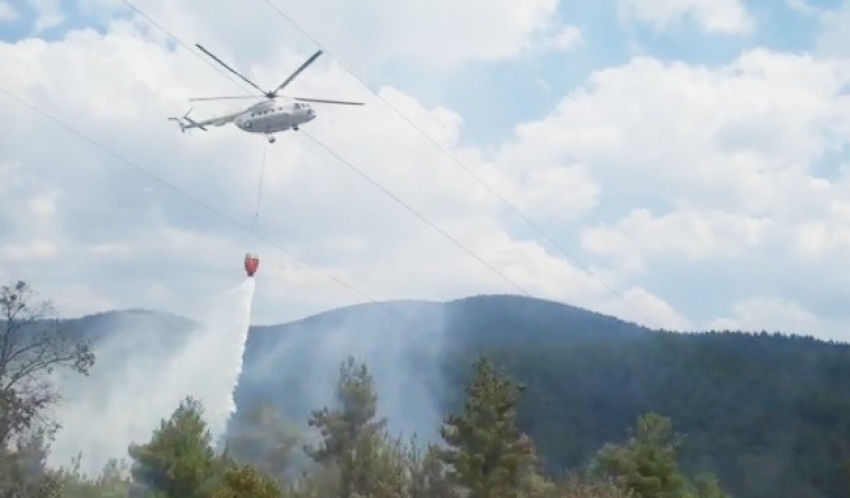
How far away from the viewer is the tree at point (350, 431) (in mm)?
45875

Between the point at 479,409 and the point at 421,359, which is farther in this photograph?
the point at 421,359

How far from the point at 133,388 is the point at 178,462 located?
90347 mm

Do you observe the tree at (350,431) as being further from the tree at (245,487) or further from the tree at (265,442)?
the tree at (265,442)

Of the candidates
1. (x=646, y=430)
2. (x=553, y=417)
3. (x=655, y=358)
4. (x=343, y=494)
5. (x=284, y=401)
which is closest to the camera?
(x=343, y=494)

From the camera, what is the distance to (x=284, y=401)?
530 ft

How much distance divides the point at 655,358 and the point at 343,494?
109m

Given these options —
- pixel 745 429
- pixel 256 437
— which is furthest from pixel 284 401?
pixel 256 437

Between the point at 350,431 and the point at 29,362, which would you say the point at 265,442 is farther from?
the point at 29,362

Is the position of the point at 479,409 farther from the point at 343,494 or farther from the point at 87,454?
the point at 87,454

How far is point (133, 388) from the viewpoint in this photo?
131m

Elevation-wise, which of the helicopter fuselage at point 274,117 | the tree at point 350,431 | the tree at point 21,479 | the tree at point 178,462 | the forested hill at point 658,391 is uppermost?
the forested hill at point 658,391

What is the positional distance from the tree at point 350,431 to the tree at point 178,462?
5109mm

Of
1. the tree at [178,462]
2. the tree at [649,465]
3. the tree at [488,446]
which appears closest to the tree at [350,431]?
the tree at [178,462]

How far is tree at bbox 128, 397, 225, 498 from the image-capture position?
1769 inches
